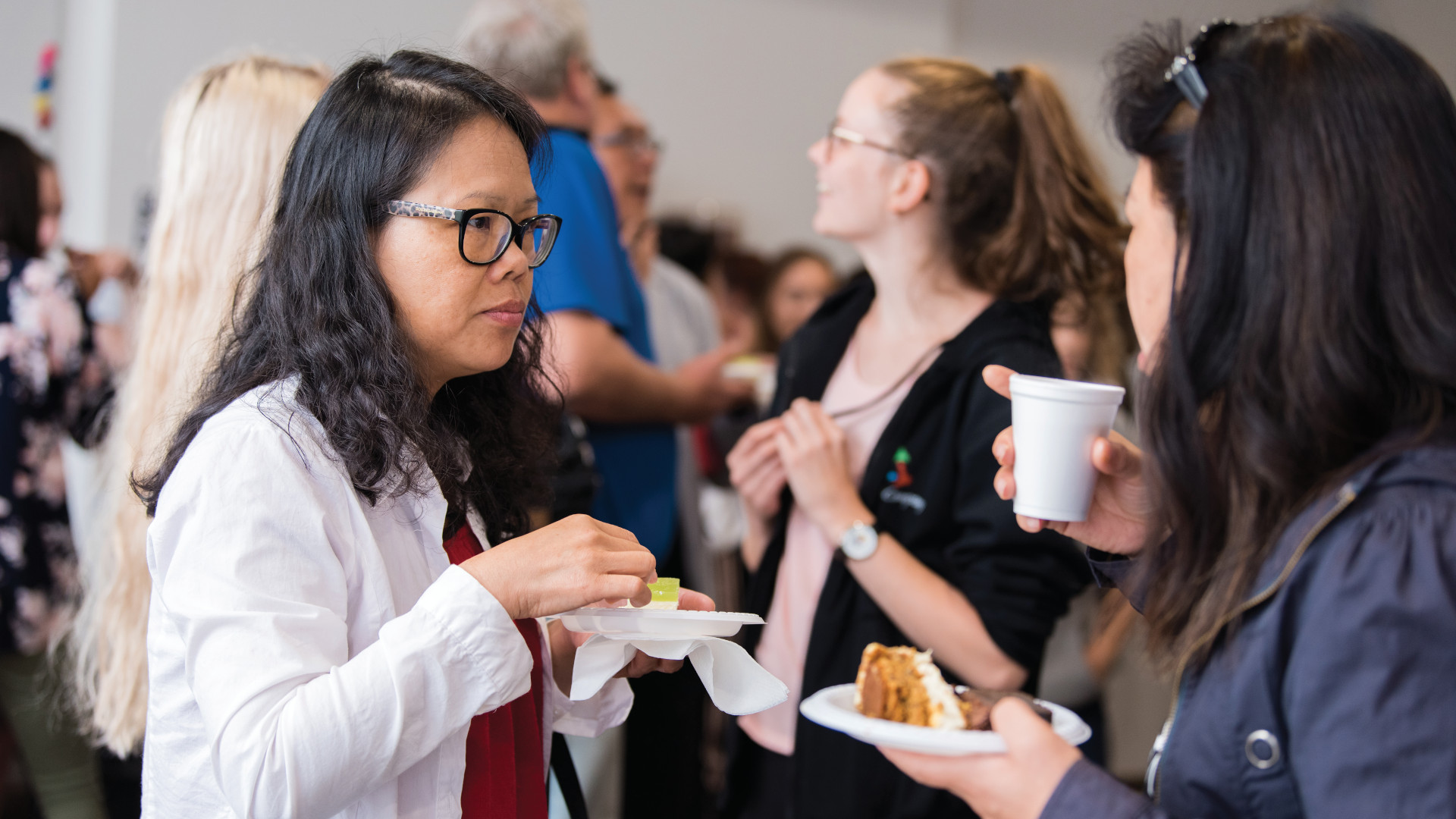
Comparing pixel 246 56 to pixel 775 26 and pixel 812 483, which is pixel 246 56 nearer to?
pixel 812 483

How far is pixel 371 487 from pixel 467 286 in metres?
0.24

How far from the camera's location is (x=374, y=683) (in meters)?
0.93

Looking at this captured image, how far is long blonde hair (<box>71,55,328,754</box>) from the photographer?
5.41ft

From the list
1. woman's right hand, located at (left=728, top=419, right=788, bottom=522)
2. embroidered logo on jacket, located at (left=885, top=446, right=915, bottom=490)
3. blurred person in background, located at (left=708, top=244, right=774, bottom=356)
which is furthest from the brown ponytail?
blurred person in background, located at (left=708, top=244, right=774, bottom=356)

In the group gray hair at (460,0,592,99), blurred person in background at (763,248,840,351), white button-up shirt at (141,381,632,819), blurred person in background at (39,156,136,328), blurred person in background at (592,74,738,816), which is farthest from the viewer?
blurred person in background at (763,248,840,351)

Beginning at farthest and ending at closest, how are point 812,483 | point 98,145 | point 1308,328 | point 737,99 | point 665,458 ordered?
1. point 737,99
2. point 98,145
3. point 665,458
4. point 812,483
5. point 1308,328

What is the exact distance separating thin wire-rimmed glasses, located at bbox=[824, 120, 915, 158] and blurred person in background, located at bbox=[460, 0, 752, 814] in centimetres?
60

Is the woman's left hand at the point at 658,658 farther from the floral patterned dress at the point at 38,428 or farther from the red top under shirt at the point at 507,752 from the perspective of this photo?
the floral patterned dress at the point at 38,428

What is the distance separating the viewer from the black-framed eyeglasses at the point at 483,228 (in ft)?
3.65

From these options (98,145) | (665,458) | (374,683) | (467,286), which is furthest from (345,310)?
(98,145)

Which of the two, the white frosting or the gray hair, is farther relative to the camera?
the gray hair

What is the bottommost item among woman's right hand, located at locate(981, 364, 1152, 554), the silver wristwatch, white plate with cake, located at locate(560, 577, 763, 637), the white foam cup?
the silver wristwatch

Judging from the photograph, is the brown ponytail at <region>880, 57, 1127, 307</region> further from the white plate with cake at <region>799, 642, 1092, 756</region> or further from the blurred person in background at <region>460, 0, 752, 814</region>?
the white plate with cake at <region>799, 642, 1092, 756</region>

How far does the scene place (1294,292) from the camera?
2.85 feet
